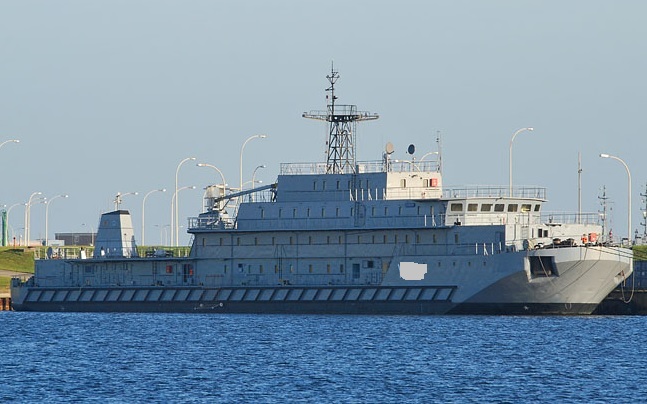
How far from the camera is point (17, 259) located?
147 meters

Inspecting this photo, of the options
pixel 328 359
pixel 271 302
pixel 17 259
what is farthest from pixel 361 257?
pixel 17 259

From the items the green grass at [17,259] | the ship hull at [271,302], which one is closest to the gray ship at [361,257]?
the ship hull at [271,302]

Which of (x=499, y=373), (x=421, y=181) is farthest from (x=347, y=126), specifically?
(x=499, y=373)

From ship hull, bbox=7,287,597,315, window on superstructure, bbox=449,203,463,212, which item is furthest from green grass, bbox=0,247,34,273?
window on superstructure, bbox=449,203,463,212

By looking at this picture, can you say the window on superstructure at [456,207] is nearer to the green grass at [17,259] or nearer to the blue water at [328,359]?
the blue water at [328,359]

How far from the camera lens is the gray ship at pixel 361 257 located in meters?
83.8

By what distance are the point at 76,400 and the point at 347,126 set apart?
147ft

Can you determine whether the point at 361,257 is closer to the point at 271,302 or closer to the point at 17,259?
the point at 271,302

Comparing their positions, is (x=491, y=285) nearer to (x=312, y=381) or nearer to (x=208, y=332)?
(x=208, y=332)

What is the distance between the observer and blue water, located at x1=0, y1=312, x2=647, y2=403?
52844 millimetres

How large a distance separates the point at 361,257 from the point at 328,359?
1010 inches

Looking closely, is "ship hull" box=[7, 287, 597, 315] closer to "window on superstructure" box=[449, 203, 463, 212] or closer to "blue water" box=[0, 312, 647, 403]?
"blue water" box=[0, 312, 647, 403]

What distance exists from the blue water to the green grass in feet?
179

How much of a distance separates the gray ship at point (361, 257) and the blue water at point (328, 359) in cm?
177
